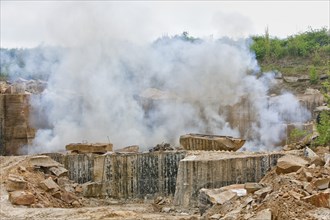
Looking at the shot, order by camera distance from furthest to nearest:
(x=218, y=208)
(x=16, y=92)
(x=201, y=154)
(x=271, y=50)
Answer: (x=271, y=50) → (x=16, y=92) → (x=201, y=154) → (x=218, y=208)

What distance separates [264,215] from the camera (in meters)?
10.2

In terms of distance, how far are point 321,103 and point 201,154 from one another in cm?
1349

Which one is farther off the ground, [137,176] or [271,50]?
[271,50]

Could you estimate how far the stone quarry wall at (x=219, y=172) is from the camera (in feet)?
59.4

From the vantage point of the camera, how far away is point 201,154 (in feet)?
65.7

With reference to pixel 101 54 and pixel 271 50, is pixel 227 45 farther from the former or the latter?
pixel 271 50

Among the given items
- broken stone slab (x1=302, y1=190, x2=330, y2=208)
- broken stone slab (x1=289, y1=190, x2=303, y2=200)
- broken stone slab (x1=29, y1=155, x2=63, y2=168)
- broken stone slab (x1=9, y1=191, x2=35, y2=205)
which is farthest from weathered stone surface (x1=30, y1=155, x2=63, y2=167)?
broken stone slab (x1=302, y1=190, x2=330, y2=208)

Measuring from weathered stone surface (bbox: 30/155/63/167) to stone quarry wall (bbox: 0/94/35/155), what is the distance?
4.77 meters

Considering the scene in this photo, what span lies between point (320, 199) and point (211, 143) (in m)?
12.3

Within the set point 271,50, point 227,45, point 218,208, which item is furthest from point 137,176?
point 271,50

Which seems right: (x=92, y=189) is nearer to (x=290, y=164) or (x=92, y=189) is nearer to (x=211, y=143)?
(x=211, y=143)

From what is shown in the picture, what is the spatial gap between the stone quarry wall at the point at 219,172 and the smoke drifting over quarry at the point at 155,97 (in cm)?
984

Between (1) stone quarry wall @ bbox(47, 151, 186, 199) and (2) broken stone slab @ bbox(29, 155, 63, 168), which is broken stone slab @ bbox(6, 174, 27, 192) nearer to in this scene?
(2) broken stone slab @ bbox(29, 155, 63, 168)

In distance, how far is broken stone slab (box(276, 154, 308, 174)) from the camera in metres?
14.6
